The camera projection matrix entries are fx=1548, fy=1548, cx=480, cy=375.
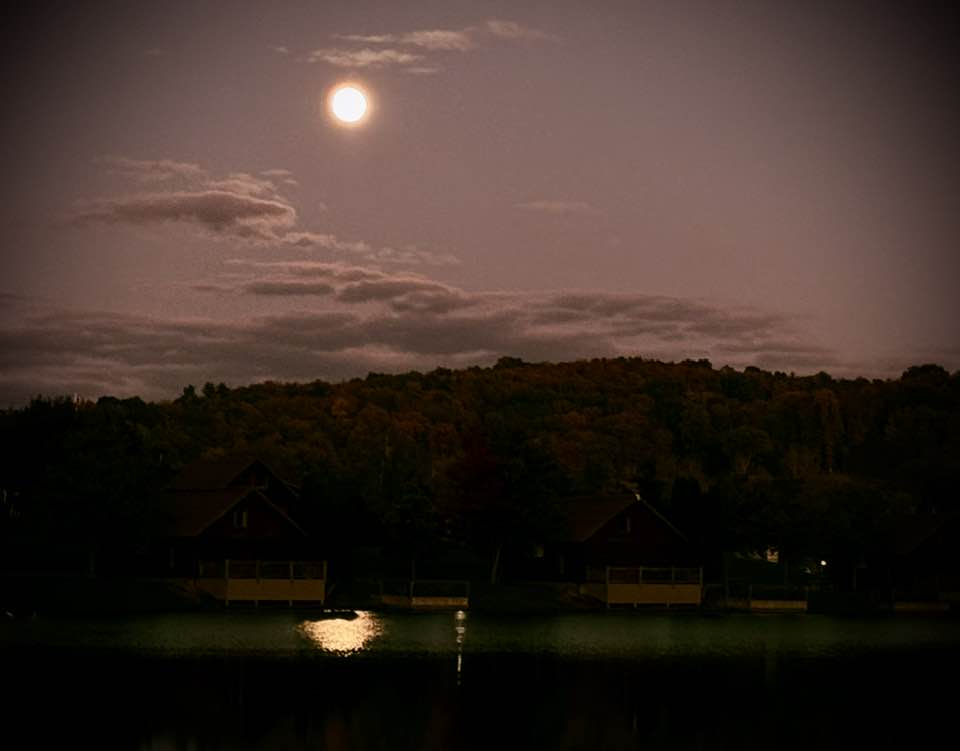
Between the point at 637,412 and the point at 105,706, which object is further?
the point at 637,412

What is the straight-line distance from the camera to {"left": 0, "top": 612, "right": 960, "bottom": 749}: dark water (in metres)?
32.4

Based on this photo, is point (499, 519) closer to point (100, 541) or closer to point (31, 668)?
point (100, 541)

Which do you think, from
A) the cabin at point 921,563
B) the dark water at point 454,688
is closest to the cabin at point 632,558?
the cabin at point 921,563

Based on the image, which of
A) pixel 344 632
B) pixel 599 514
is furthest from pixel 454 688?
pixel 599 514

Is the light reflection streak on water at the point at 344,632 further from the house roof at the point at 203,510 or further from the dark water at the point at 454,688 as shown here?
the house roof at the point at 203,510

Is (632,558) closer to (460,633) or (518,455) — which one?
(518,455)

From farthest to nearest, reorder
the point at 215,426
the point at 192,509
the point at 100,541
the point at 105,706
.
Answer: the point at 215,426
the point at 192,509
the point at 100,541
the point at 105,706

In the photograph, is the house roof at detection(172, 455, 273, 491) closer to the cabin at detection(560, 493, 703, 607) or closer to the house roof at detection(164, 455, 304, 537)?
the house roof at detection(164, 455, 304, 537)

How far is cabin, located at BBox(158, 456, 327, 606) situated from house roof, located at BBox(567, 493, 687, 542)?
17.9 meters

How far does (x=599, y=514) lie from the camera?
3789 inches

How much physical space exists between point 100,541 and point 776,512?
156 ft

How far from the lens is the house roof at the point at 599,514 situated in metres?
94.8

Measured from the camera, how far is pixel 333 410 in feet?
596

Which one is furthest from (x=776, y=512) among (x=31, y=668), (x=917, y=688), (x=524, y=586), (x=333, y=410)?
(x=333, y=410)
